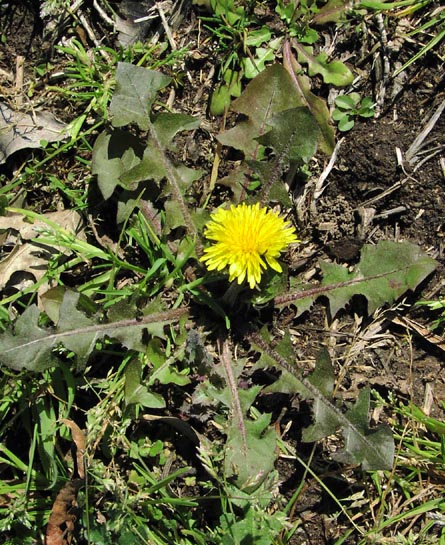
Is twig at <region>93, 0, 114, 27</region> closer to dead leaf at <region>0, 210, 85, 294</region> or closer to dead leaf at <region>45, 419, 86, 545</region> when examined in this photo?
dead leaf at <region>0, 210, 85, 294</region>

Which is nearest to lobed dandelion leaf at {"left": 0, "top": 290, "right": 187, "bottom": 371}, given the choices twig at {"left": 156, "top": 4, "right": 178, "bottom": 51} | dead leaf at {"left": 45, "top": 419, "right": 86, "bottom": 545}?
dead leaf at {"left": 45, "top": 419, "right": 86, "bottom": 545}

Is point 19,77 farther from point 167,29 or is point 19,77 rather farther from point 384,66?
point 384,66

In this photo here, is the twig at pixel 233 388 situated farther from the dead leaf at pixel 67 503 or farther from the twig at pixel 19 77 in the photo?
the twig at pixel 19 77

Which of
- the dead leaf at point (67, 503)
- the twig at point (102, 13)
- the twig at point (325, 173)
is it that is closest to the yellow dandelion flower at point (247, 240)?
the twig at point (325, 173)

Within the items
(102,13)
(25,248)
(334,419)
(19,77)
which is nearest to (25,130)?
(19,77)

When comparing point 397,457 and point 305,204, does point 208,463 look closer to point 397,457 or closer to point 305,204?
point 397,457

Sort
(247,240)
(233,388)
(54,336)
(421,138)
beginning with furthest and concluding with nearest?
(421,138), (233,388), (54,336), (247,240)
